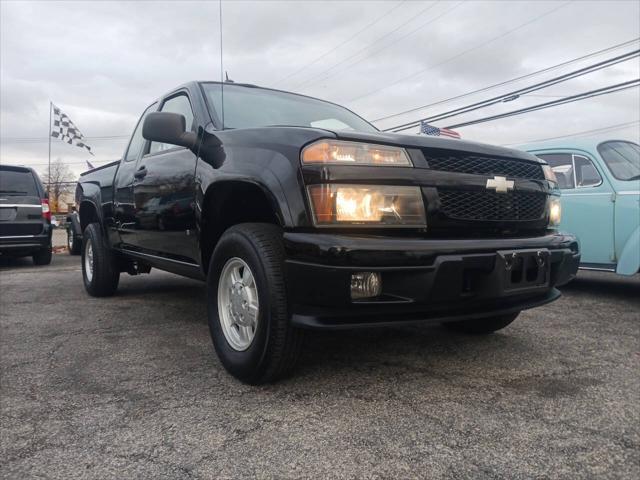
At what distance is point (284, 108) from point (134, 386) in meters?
2.11

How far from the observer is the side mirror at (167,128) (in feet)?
9.61

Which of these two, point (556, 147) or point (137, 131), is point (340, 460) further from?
point (556, 147)

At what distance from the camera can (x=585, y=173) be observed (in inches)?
219

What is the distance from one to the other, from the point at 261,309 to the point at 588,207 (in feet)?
14.8

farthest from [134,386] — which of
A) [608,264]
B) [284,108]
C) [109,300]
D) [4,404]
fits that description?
[608,264]

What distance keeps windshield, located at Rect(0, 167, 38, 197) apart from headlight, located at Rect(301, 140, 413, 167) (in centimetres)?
794

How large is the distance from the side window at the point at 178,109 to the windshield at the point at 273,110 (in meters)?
0.22

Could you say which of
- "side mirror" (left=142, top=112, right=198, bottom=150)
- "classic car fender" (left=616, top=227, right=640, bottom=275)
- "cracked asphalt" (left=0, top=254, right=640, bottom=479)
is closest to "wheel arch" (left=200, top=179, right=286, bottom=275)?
"side mirror" (left=142, top=112, right=198, bottom=150)

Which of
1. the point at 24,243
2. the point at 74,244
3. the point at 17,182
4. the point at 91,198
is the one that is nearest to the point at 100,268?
the point at 91,198

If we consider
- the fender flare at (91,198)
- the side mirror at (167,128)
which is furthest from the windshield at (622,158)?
the fender flare at (91,198)

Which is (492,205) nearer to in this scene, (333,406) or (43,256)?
(333,406)

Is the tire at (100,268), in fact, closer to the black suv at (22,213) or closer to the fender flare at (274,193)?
the fender flare at (274,193)

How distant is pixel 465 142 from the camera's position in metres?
2.62

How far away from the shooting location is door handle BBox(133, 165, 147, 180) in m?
3.87
